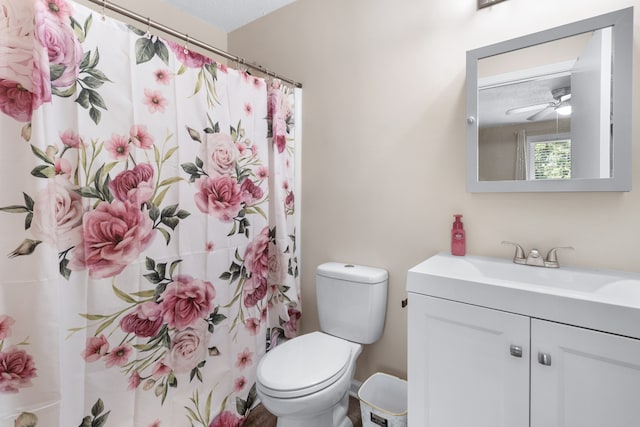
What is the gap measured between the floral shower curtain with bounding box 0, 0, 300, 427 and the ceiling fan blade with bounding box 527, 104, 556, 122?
125 cm

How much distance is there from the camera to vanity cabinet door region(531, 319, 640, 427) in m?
0.82

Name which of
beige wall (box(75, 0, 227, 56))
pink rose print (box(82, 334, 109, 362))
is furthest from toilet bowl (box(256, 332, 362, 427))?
beige wall (box(75, 0, 227, 56))

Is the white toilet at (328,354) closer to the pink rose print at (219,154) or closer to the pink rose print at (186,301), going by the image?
the pink rose print at (186,301)

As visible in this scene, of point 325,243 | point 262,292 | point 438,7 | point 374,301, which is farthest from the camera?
point 325,243

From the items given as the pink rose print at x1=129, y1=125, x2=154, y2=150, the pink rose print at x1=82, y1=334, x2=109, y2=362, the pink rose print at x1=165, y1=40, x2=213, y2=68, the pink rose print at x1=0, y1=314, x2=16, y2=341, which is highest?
the pink rose print at x1=165, y1=40, x2=213, y2=68

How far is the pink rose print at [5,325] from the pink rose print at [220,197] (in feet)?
2.44

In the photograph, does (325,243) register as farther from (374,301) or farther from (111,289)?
(111,289)

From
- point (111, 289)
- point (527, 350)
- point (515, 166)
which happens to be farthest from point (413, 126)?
point (111, 289)

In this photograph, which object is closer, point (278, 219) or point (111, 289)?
point (111, 289)

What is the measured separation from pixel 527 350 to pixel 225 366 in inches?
54.3

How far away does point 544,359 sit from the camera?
91 centimetres

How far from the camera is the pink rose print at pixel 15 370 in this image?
0.98 m

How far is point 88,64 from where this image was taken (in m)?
1.13

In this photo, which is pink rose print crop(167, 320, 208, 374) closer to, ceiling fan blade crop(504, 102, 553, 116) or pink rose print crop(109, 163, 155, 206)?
pink rose print crop(109, 163, 155, 206)
